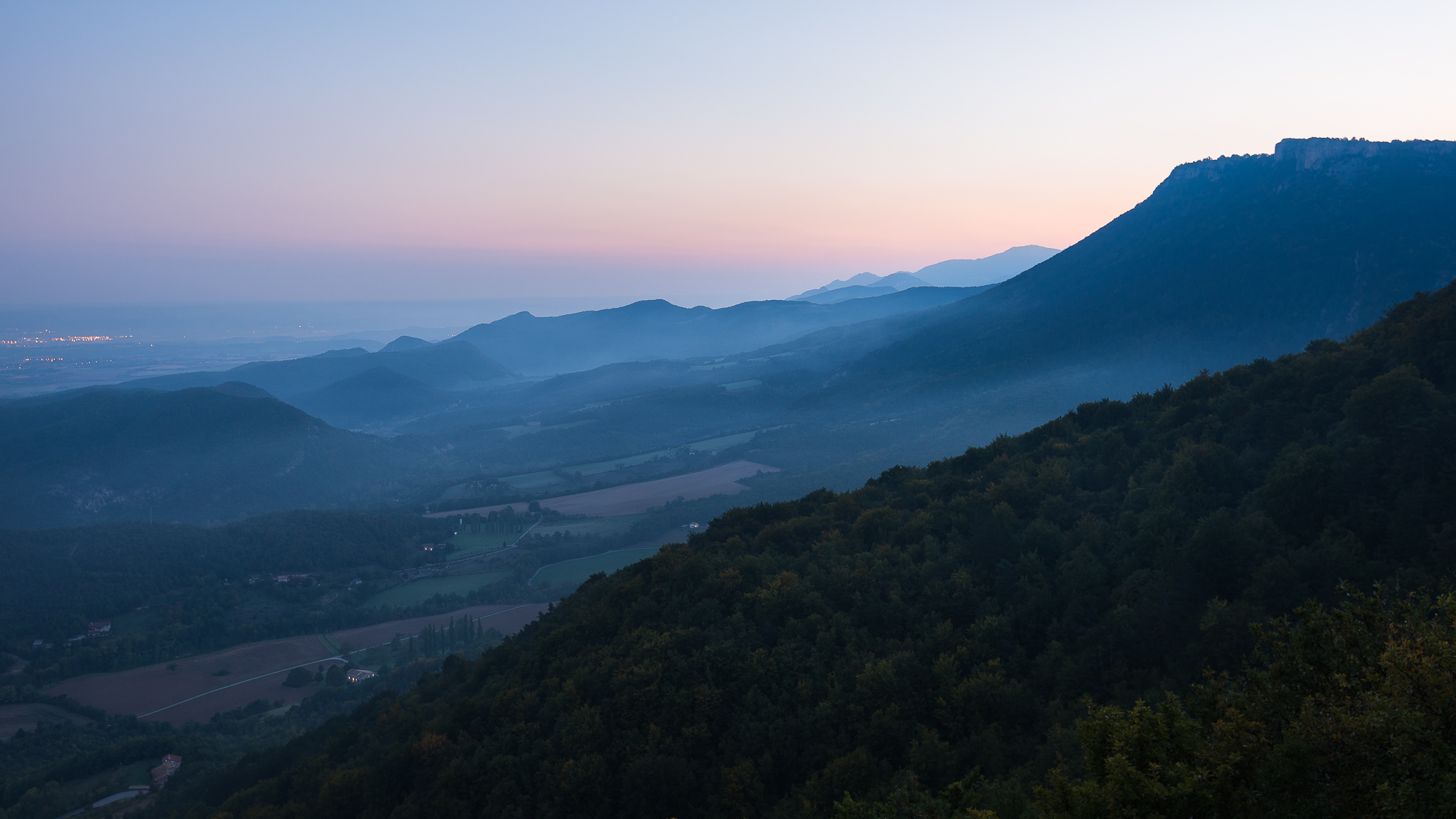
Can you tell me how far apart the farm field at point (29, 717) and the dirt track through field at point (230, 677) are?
89.1 inches

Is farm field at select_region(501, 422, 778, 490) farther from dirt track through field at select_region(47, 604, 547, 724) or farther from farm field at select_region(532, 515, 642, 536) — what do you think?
dirt track through field at select_region(47, 604, 547, 724)

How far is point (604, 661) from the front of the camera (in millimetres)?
34250

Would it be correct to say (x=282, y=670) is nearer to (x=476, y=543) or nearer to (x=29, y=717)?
→ (x=29, y=717)

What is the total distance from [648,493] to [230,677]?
75273 millimetres

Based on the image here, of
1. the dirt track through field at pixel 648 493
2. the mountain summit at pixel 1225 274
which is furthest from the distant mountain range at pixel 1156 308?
the dirt track through field at pixel 648 493

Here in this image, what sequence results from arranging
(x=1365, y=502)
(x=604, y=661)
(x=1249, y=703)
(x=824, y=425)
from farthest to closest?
(x=824, y=425) < (x=604, y=661) < (x=1365, y=502) < (x=1249, y=703)

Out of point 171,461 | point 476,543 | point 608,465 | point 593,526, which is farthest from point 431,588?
point 171,461

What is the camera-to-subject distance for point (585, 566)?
353 ft

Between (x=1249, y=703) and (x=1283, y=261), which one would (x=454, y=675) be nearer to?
(x=1249, y=703)

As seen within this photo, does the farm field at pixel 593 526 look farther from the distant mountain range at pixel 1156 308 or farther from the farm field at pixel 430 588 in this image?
the distant mountain range at pixel 1156 308

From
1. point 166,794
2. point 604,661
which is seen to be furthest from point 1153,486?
point 166,794

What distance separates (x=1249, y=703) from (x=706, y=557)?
3300 cm

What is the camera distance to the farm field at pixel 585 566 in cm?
10319

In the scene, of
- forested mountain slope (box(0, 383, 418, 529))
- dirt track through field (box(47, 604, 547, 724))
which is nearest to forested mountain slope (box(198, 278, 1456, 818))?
dirt track through field (box(47, 604, 547, 724))
